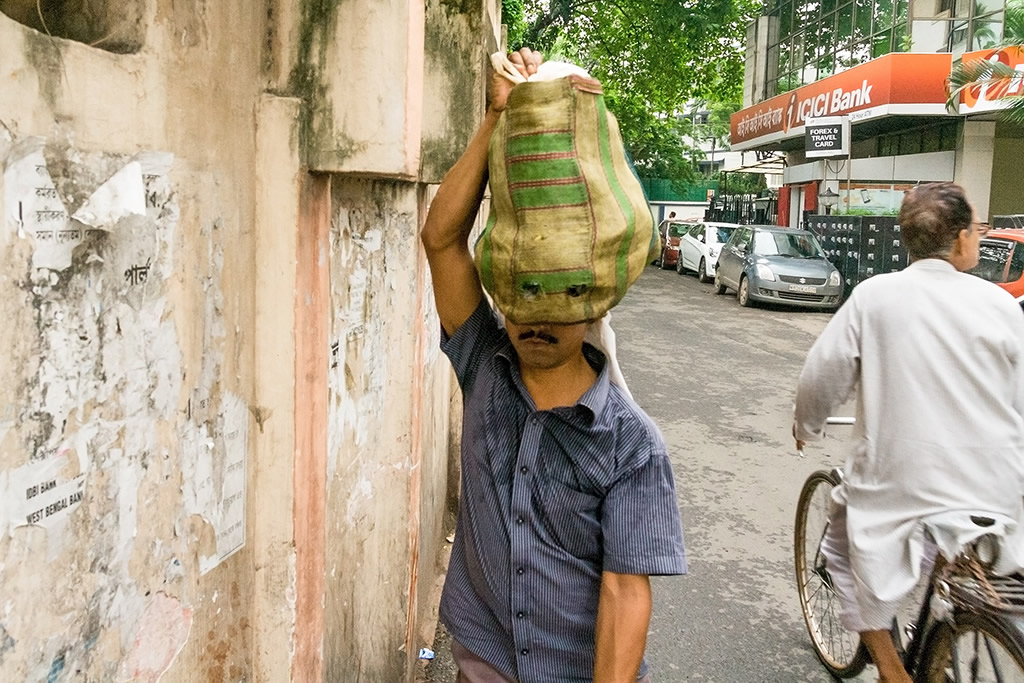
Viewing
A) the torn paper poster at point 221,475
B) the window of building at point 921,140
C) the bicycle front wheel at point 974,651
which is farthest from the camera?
the window of building at point 921,140

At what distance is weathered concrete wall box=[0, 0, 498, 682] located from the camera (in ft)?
4.83

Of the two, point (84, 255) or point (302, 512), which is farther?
point (302, 512)

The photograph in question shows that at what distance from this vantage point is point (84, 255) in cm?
156

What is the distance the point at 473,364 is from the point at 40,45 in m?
1.02

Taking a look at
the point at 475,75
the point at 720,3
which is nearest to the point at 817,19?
the point at 720,3

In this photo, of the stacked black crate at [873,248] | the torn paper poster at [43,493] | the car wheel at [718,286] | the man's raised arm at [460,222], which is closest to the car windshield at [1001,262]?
the stacked black crate at [873,248]

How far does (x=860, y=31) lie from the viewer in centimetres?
2473

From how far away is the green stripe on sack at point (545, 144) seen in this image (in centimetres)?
157

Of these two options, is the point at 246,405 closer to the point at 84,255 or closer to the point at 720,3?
the point at 84,255

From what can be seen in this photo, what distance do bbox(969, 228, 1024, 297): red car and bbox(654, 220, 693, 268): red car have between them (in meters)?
14.1

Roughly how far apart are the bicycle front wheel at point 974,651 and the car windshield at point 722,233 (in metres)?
20.1

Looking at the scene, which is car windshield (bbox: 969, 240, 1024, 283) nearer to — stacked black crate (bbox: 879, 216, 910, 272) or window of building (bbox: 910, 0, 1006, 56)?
stacked black crate (bbox: 879, 216, 910, 272)

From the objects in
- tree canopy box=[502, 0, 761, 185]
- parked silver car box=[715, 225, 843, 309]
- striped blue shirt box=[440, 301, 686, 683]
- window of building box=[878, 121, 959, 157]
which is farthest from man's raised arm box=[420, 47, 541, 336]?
window of building box=[878, 121, 959, 157]

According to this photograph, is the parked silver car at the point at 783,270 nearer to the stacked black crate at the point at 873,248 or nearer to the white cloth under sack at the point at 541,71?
the stacked black crate at the point at 873,248
